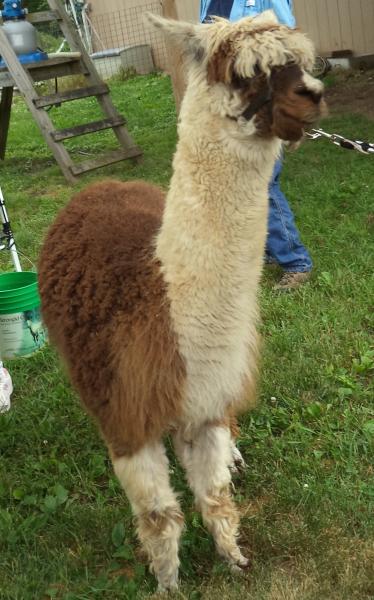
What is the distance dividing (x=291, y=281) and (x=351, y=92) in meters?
5.00

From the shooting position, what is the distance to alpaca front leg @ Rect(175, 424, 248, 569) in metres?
2.04

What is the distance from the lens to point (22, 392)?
10.7ft

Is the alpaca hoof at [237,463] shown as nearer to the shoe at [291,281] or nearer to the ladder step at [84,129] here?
the shoe at [291,281]

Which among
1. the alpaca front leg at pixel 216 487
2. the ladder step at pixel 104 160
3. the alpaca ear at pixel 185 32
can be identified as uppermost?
the alpaca ear at pixel 185 32

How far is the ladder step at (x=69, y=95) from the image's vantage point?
20.3ft

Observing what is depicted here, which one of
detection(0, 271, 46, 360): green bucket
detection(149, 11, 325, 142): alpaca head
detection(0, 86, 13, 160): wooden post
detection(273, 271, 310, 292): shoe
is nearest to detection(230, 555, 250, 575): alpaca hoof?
detection(149, 11, 325, 142): alpaca head

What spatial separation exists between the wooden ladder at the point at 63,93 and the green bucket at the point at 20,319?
2.95 metres

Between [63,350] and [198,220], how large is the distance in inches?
29.5

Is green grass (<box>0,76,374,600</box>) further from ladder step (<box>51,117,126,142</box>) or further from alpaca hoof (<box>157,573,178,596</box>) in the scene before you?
ladder step (<box>51,117,126,142</box>)

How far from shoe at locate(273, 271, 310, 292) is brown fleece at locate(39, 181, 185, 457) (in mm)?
1584

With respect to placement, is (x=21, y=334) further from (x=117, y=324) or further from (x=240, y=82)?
(x=240, y=82)

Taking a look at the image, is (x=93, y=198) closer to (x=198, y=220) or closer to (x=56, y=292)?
(x=56, y=292)

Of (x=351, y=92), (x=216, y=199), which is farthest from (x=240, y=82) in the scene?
(x=351, y=92)

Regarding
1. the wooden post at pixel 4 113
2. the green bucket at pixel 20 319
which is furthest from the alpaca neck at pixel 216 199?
the wooden post at pixel 4 113
